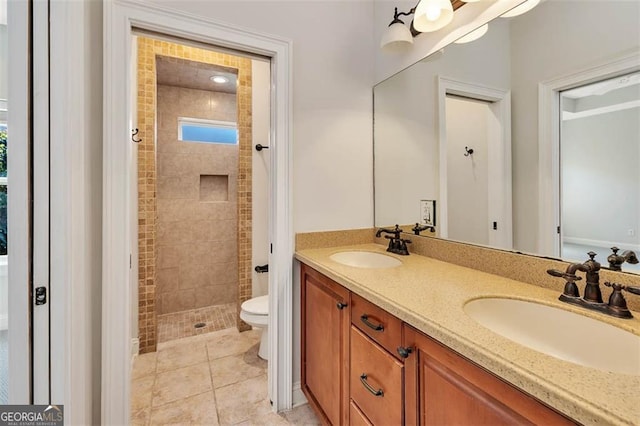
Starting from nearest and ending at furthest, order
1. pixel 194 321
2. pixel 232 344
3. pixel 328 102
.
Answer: pixel 328 102, pixel 232 344, pixel 194 321

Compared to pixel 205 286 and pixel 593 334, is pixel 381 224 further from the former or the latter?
pixel 205 286

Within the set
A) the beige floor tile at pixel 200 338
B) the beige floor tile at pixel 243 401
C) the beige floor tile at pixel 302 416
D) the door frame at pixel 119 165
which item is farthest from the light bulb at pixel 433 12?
the beige floor tile at pixel 200 338

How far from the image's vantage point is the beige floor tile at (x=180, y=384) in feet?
5.76

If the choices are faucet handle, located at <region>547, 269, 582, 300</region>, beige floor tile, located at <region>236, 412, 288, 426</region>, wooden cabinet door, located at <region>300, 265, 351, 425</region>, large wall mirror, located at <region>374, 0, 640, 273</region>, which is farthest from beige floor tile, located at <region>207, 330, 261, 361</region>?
faucet handle, located at <region>547, 269, 582, 300</region>

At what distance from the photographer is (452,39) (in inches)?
56.6

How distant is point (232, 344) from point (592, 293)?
93.2 inches

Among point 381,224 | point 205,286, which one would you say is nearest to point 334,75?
point 381,224

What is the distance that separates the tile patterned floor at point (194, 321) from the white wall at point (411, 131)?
6.37 ft

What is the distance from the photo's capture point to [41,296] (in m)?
0.89

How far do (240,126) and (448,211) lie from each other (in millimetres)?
1911

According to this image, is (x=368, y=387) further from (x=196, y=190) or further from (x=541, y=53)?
(x=196, y=190)

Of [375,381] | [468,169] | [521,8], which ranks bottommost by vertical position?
[375,381]

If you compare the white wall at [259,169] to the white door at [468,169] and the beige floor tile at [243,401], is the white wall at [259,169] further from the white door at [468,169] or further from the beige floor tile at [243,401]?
the white door at [468,169]

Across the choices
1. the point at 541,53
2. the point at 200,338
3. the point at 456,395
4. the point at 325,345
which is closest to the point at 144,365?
the point at 200,338
